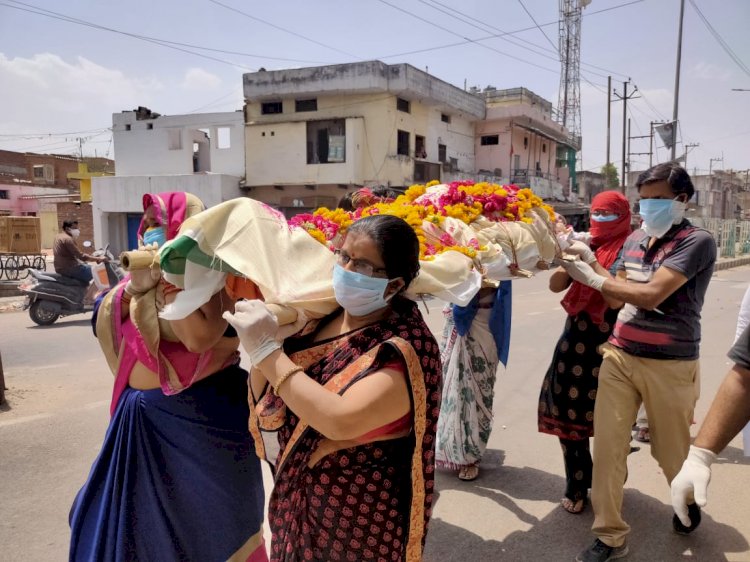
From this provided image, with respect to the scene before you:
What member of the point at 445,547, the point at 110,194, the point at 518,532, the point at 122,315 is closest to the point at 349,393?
the point at 122,315

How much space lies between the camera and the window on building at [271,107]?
23.4m

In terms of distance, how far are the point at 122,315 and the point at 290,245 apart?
840 mm

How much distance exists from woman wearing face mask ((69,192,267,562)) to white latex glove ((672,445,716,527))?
5.19ft

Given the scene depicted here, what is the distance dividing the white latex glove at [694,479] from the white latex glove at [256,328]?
56.5 inches

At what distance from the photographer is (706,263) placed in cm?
266

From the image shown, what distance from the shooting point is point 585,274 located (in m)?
2.80

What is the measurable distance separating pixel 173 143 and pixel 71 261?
16.0 m

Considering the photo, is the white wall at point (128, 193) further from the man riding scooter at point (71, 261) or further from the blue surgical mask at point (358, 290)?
the blue surgical mask at point (358, 290)

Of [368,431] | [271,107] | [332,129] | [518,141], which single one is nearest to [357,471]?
[368,431]

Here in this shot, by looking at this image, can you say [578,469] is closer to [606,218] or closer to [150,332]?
[606,218]

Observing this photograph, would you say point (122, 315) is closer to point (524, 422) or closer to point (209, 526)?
point (209, 526)

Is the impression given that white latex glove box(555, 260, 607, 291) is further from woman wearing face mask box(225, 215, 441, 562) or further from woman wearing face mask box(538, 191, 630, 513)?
woman wearing face mask box(225, 215, 441, 562)

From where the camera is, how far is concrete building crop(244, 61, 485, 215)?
72.0 ft

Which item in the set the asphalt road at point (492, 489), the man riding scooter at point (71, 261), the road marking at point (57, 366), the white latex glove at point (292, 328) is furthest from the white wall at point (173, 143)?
the white latex glove at point (292, 328)
